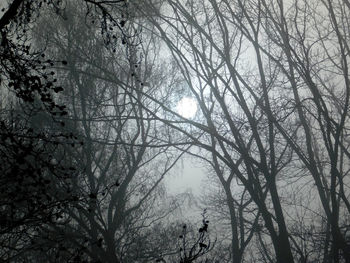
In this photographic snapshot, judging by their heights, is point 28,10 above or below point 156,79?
below

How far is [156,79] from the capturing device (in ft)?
36.8

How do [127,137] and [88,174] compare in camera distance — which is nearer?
[88,174]

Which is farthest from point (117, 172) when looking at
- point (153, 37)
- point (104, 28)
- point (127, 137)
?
point (104, 28)

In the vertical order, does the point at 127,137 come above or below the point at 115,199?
above

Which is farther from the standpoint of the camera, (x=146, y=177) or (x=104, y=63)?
(x=146, y=177)

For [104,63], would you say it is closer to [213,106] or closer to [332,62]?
[213,106]

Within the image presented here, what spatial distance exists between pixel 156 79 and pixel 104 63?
207 centimetres

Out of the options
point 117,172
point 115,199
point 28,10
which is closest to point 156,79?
point 117,172

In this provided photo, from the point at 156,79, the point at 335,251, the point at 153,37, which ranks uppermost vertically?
the point at 153,37

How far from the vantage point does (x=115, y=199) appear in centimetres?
951

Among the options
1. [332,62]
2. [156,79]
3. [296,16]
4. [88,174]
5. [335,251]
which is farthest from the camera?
[156,79]

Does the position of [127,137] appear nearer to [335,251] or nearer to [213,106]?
[213,106]

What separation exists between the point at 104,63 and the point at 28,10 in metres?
6.54

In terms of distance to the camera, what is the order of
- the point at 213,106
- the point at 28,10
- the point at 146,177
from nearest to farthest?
the point at 28,10, the point at 213,106, the point at 146,177
